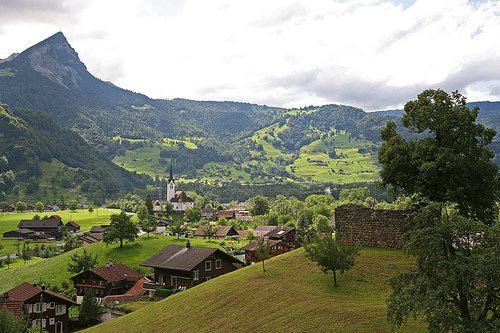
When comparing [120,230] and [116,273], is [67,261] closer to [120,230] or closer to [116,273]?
[120,230]

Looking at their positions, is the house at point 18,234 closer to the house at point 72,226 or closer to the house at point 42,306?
the house at point 72,226

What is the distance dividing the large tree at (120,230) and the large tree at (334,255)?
71.7 meters

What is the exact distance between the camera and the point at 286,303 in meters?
30.5

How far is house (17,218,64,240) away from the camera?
146375mm

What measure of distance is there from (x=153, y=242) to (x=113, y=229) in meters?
9.94

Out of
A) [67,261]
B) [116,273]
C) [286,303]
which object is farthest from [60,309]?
[286,303]

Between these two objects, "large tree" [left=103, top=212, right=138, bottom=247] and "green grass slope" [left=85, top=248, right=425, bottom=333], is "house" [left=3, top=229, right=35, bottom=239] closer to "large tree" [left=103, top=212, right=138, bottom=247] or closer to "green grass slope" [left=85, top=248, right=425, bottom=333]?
"large tree" [left=103, top=212, right=138, bottom=247]

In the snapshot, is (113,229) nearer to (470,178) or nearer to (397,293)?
(470,178)

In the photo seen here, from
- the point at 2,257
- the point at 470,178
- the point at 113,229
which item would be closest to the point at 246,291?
the point at 470,178

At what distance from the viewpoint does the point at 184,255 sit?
70375 millimetres

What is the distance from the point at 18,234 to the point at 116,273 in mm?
73214

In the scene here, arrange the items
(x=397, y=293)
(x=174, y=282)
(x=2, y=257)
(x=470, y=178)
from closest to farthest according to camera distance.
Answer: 1. (x=397, y=293)
2. (x=470, y=178)
3. (x=174, y=282)
4. (x=2, y=257)

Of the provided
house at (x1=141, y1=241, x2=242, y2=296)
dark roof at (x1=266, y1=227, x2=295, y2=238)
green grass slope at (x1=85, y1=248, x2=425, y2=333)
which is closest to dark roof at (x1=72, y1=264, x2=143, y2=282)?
house at (x1=141, y1=241, x2=242, y2=296)

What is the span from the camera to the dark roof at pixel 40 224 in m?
148
